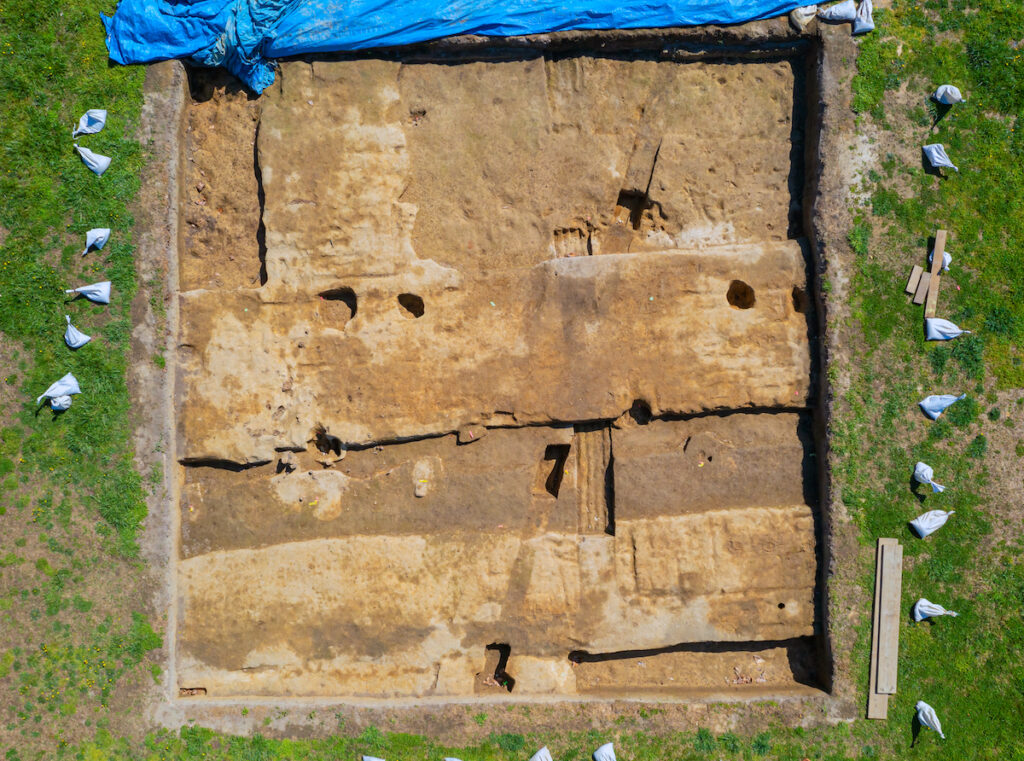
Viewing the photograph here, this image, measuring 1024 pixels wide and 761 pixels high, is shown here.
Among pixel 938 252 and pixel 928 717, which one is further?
pixel 938 252

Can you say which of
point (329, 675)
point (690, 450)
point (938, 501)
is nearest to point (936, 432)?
point (938, 501)

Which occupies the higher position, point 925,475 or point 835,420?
point 835,420

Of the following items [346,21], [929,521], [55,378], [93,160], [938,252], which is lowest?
[929,521]

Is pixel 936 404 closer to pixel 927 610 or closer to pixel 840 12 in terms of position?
pixel 927 610

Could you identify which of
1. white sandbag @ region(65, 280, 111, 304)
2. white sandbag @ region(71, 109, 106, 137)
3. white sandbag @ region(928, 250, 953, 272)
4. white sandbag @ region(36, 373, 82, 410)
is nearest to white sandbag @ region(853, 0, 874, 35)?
white sandbag @ region(928, 250, 953, 272)

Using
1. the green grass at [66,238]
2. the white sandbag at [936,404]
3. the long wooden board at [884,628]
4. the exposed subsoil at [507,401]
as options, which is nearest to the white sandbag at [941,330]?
the white sandbag at [936,404]

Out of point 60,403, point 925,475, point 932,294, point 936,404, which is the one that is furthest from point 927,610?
point 60,403

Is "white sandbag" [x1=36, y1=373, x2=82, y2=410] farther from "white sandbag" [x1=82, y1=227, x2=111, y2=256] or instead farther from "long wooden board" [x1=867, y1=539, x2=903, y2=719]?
"long wooden board" [x1=867, y1=539, x2=903, y2=719]
